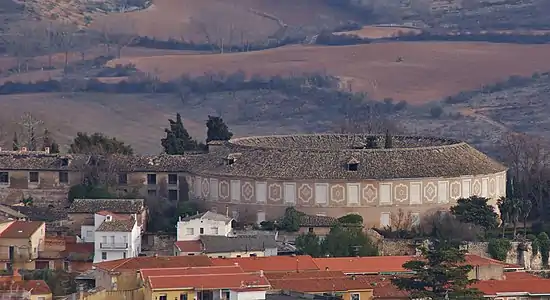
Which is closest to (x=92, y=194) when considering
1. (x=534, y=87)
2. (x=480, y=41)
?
(x=534, y=87)

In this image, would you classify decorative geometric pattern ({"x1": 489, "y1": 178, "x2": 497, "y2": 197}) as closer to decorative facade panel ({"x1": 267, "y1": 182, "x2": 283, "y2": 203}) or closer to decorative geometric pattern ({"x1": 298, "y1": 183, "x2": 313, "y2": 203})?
decorative geometric pattern ({"x1": 298, "y1": 183, "x2": 313, "y2": 203})

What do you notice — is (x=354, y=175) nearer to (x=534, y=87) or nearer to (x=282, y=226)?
(x=282, y=226)

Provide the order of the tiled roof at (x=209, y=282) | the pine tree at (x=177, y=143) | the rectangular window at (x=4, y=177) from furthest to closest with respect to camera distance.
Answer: the pine tree at (x=177, y=143), the rectangular window at (x=4, y=177), the tiled roof at (x=209, y=282)

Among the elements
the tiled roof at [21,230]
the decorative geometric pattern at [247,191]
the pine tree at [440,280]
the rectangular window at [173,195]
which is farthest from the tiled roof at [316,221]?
the pine tree at [440,280]

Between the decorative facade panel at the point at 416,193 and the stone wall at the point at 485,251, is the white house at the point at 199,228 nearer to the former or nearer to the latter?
the stone wall at the point at 485,251

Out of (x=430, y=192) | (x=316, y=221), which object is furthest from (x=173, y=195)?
(x=430, y=192)

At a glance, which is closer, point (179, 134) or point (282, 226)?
point (282, 226)
